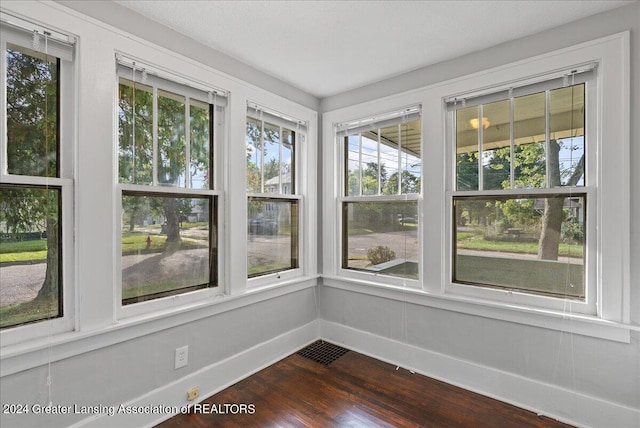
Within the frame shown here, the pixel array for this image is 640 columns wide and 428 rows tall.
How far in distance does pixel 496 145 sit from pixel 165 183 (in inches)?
91.2

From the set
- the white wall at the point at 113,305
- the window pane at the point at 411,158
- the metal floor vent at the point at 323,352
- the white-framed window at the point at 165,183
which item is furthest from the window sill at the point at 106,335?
the window pane at the point at 411,158

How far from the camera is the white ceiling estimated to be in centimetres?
181

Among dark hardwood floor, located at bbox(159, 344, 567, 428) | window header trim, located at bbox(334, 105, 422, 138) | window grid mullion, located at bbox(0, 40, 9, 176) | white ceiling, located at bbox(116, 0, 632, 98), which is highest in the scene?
white ceiling, located at bbox(116, 0, 632, 98)

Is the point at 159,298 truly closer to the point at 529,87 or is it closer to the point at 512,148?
the point at 512,148

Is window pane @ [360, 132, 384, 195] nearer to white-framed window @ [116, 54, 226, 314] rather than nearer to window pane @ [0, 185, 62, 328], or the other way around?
white-framed window @ [116, 54, 226, 314]

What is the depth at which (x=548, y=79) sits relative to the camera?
2076 millimetres

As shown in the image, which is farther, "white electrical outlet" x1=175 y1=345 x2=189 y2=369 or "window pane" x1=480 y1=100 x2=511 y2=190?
"window pane" x1=480 y1=100 x2=511 y2=190

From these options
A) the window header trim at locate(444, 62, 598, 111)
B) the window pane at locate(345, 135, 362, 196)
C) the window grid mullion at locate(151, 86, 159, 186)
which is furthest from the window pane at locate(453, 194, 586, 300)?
the window grid mullion at locate(151, 86, 159, 186)

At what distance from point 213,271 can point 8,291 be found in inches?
43.7

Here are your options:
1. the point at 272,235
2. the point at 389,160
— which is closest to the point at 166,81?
the point at 272,235

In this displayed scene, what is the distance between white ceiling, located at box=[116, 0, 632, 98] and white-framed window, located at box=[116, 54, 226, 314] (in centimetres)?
37

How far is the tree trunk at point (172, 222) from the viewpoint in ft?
6.97

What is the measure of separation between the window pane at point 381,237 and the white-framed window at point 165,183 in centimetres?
130

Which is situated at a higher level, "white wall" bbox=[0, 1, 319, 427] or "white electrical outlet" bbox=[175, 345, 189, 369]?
"white wall" bbox=[0, 1, 319, 427]
